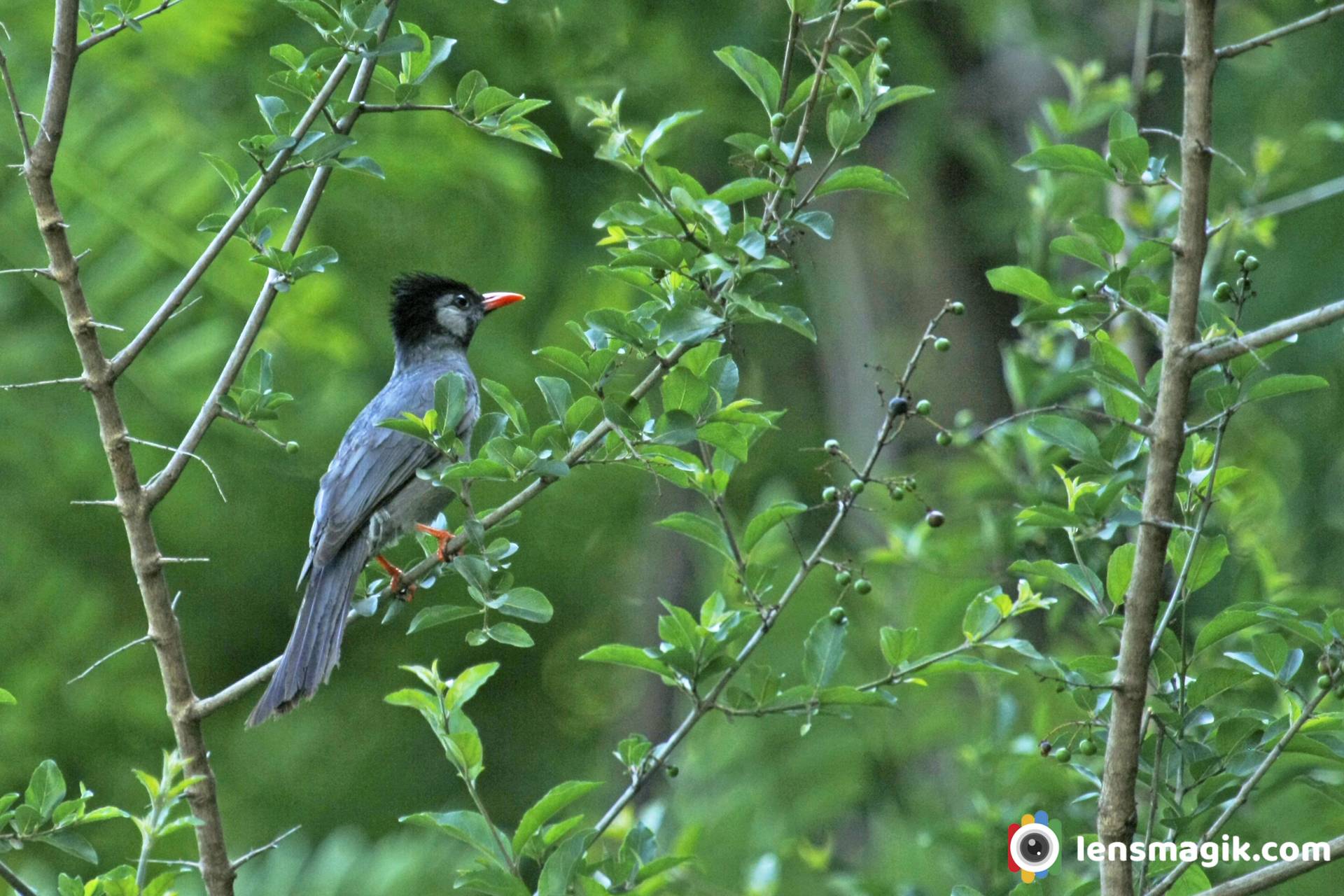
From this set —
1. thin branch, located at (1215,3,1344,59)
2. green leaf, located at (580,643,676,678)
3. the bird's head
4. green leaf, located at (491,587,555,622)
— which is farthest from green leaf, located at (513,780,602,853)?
the bird's head

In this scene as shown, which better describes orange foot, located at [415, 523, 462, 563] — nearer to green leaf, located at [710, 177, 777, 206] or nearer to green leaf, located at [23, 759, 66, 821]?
green leaf, located at [23, 759, 66, 821]

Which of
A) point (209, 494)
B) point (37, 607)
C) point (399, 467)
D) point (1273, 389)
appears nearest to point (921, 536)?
point (399, 467)

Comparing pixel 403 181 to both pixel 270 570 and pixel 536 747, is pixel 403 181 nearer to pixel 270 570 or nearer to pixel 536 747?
pixel 270 570

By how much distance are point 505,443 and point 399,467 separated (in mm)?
2240

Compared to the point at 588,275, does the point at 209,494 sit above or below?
below

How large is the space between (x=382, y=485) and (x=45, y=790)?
2266 millimetres

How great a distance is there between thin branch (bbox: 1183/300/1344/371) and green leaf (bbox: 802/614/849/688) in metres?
0.93

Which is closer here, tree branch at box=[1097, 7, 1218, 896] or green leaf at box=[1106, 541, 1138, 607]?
tree branch at box=[1097, 7, 1218, 896]

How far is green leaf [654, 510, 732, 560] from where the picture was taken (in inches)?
127

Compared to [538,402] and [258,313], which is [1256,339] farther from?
[538,402]

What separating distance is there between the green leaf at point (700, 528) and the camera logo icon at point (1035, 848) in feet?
3.15

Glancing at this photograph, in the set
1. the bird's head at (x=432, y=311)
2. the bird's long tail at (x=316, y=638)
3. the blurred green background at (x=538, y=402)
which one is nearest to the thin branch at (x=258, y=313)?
the bird's long tail at (x=316, y=638)

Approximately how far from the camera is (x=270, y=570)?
7.69 meters

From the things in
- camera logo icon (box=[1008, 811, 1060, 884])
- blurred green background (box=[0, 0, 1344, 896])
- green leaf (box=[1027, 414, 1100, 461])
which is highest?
green leaf (box=[1027, 414, 1100, 461])
